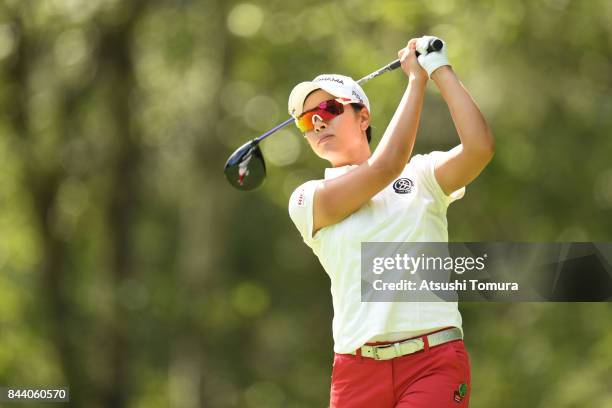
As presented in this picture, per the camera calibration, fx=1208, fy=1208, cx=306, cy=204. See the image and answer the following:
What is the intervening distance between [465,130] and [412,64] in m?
0.32

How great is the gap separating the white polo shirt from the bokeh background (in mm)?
9725

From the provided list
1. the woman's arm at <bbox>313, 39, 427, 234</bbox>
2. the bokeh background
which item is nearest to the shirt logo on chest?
the woman's arm at <bbox>313, 39, 427, 234</bbox>

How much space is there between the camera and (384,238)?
399cm

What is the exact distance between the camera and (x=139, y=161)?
17.0m

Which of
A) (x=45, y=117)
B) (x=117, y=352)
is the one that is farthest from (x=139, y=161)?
(x=117, y=352)

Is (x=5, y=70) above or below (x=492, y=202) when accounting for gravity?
above

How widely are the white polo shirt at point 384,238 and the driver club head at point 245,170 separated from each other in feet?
1.81

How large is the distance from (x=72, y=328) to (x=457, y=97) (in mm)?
14575

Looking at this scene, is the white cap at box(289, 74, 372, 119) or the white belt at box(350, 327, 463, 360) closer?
the white belt at box(350, 327, 463, 360)

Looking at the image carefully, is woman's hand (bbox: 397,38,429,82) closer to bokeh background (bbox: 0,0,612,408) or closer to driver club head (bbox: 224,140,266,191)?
driver club head (bbox: 224,140,266,191)

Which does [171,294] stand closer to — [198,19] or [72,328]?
[72,328]

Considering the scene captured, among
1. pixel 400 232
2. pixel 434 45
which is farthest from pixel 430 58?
pixel 400 232

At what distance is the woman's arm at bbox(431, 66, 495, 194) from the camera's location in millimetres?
3869

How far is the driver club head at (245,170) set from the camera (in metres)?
4.71
